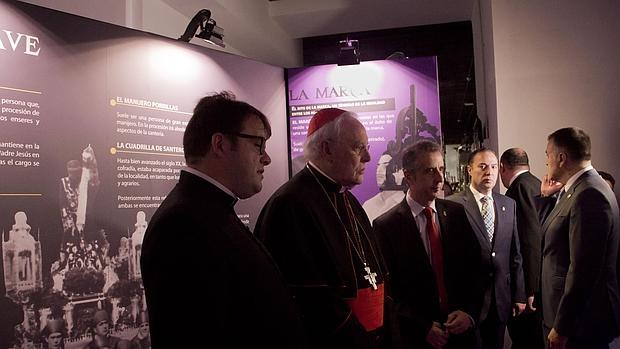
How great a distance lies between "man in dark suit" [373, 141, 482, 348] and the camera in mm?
2693

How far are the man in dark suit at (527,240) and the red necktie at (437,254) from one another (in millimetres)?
1208

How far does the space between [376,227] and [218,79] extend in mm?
1790

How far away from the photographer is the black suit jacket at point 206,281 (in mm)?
1400

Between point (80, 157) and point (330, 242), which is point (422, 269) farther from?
point (80, 157)

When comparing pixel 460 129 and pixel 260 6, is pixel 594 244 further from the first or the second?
pixel 460 129

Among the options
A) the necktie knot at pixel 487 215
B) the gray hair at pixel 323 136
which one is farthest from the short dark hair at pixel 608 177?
the gray hair at pixel 323 136

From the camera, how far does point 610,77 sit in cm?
443

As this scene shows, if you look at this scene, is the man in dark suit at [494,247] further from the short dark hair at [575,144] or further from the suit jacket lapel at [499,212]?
the short dark hair at [575,144]

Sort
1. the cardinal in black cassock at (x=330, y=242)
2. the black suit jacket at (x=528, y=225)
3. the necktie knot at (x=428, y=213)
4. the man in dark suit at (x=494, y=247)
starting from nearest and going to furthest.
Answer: the cardinal in black cassock at (x=330, y=242) → the necktie knot at (x=428, y=213) → the man in dark suit at (x=494, y=247) → the black suit jacket at (x=528, y=225)

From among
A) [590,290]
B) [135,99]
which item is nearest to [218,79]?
[135,99]

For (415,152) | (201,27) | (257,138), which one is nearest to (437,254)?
Answer: (415,152)

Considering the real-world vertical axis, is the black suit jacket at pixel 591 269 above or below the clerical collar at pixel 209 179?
below

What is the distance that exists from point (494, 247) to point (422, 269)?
0.90 meters

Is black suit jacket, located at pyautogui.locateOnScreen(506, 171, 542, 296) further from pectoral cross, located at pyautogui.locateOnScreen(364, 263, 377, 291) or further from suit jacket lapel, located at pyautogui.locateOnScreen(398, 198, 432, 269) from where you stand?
pectoral cross, located at pyautogui.locateOnScreen(364, 263, 377, 291)
